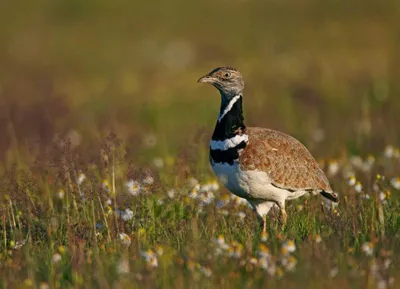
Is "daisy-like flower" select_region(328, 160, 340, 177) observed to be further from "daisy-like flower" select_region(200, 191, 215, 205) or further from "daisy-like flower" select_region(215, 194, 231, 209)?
"daisy-like flower" select_region(200, 191, 215, 205)

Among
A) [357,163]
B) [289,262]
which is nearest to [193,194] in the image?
[289,262]

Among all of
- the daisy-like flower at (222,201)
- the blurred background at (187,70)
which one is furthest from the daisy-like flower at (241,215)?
the blurred background at (187,70)

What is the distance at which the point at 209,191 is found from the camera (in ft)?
24.7

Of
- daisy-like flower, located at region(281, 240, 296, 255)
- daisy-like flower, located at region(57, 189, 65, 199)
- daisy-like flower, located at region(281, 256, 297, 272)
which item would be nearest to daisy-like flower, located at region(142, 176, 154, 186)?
daisy-like flower, located at region(57, 189, 65, 199)

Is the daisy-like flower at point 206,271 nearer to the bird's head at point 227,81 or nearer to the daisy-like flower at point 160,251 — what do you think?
the daisy-like flower at point 160,251

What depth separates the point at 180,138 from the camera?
495 inches

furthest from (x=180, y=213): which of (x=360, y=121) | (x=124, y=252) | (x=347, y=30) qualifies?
(x=347, y=30)

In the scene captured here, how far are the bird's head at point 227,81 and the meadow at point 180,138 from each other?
0.78 m

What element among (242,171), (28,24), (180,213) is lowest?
(28,24)

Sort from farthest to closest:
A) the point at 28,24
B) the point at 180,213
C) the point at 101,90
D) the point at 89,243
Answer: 1. the point at 28,24
2. the point at 101,90
3. the point at 180,213
4. the point at 89,243

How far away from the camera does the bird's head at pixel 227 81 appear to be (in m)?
7.29

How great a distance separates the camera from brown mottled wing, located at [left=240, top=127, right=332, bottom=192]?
23.1 feet

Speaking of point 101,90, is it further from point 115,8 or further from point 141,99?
point 115,8

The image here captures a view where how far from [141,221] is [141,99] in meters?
9.48
